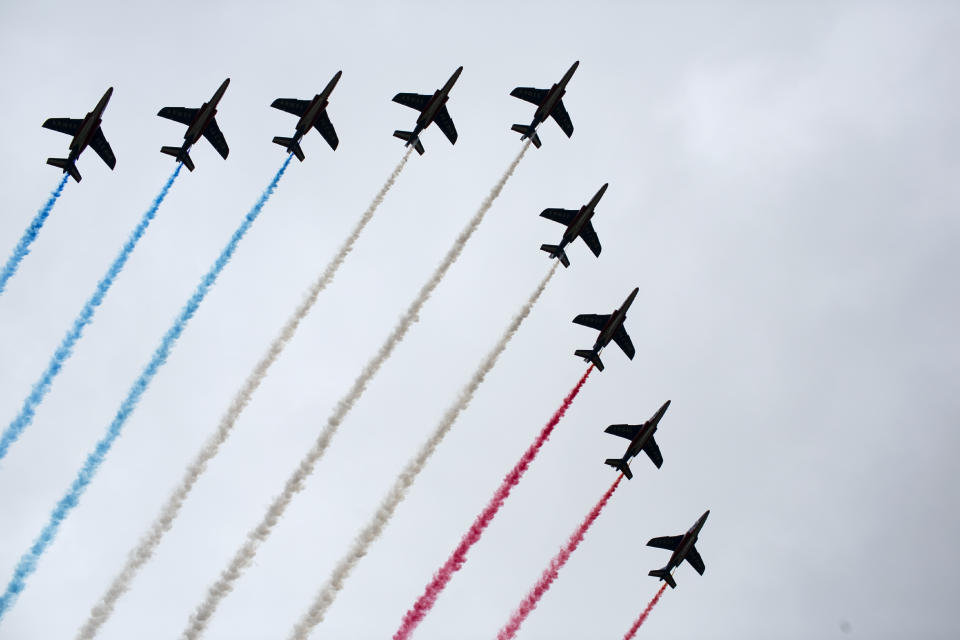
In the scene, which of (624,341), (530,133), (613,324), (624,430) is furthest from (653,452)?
(530,133)

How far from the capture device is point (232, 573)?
54125mm

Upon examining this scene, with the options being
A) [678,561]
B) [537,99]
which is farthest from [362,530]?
[537,99]

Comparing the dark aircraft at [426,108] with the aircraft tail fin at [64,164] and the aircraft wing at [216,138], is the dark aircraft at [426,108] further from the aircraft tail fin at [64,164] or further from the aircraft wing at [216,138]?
the aircraft tail fin at [64,164]

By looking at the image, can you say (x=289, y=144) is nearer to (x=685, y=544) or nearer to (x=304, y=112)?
(x=304, y=112)

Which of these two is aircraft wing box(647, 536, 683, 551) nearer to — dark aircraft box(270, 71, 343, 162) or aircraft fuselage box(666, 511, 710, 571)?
aircraft fuselage box(666, 511, 710, 571)

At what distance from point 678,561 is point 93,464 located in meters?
43.1

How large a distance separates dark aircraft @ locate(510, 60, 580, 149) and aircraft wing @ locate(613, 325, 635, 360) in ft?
51.7

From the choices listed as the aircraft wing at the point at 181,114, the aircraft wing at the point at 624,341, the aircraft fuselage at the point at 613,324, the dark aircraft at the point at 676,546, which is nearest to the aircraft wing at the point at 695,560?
the dark aircraft at the point at 676,546

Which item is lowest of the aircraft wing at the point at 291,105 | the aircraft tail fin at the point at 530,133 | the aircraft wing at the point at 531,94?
the aircraft wing at the point at 291,105

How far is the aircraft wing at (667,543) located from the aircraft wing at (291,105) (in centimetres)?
4226

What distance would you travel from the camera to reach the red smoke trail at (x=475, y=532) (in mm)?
54500

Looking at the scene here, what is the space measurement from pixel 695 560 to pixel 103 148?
5509 centimetres

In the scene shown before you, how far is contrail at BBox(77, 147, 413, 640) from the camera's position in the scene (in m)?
52.8

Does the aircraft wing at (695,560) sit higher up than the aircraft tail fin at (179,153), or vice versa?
the aircraft tail fin at (179,153)
